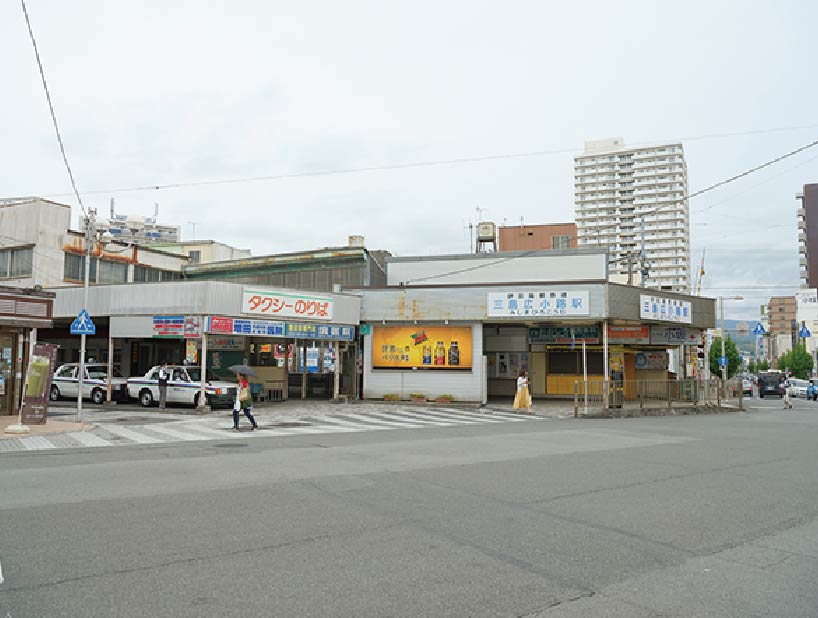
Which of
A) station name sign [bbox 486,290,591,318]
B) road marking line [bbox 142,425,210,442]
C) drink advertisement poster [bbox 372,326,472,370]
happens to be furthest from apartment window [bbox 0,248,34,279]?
station name sign [bbox 486,290,591,318]

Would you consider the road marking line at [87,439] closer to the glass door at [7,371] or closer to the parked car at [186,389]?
the glass door at [7,371]

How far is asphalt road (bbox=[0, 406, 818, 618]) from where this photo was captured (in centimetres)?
479

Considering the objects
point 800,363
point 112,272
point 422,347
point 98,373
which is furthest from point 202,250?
point 800,363

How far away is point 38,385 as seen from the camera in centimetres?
1644

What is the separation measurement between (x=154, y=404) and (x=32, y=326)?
616 cm

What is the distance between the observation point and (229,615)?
4.38 m

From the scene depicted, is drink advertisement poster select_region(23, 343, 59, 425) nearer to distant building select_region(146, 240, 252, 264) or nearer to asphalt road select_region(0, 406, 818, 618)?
asphalt road select_region(0, 406, 818, 618)

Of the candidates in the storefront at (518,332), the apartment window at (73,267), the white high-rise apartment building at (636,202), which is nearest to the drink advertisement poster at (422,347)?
the storefront at (518,332)

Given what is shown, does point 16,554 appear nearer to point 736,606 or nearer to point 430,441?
point 736,606

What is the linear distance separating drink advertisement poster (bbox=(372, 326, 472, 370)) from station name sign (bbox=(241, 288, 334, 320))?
121 inches

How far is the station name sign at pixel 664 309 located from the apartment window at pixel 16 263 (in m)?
29.8

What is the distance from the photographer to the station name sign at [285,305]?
2339 cm

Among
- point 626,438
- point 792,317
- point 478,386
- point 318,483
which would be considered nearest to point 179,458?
point 318,483

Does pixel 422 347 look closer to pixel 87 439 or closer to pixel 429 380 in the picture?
pixel 429 380
